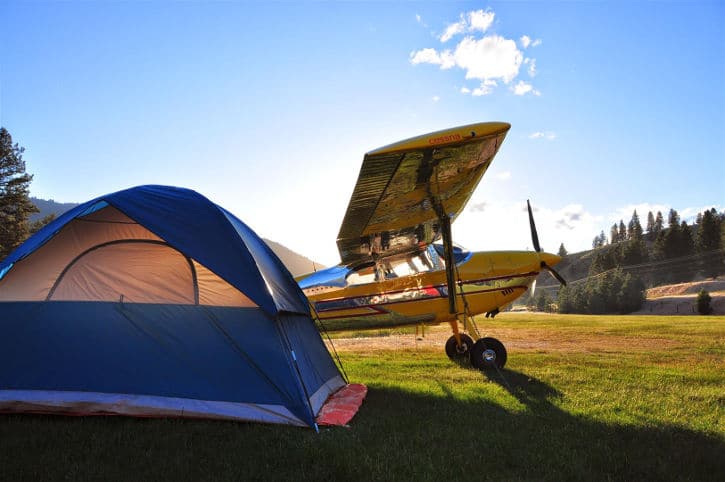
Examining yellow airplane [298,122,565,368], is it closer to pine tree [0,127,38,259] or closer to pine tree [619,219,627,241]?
pine tree [0,127,38,259]

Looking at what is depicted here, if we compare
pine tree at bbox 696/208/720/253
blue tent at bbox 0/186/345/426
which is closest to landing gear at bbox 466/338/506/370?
blue tent at bbox 0/186/345/426

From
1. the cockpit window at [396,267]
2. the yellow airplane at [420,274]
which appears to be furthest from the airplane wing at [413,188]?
the cockpit window at [396,267]

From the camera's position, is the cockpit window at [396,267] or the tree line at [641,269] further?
the tree line at [641,269]

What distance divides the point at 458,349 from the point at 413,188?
4.18 metres

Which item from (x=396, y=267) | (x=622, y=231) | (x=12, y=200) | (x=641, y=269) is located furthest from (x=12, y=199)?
(x=622, y=231)

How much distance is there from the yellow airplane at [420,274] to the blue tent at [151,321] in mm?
2801

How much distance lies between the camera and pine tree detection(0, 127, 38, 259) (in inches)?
1345

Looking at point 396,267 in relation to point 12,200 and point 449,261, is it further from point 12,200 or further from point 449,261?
point 12,200

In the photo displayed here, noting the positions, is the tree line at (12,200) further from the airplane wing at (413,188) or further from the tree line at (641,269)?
the tree line at (641,269)

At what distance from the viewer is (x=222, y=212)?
506 centimetres

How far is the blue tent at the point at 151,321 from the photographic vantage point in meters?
4.21

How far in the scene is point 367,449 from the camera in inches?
135

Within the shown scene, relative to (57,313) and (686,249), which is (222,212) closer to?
(57,313)

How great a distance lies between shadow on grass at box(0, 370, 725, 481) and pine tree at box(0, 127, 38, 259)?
1536 inches
